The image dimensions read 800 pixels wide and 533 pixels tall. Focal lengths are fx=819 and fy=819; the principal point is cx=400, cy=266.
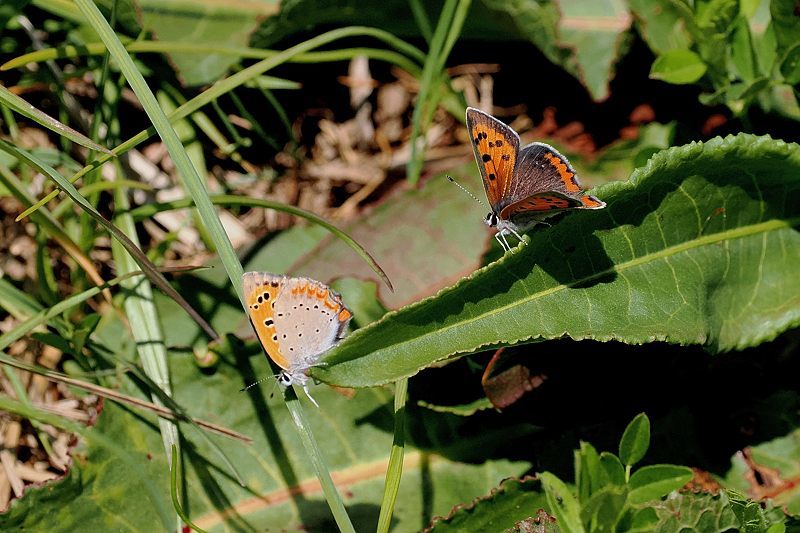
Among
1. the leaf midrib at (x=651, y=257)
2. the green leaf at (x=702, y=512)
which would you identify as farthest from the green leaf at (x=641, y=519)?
the leaf midrib at (x=651, y=257)

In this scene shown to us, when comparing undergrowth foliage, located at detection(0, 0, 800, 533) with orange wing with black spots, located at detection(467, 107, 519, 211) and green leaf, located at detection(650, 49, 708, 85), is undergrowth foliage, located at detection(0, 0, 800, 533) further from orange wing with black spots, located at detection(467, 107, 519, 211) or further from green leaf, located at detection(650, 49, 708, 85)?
orange wing with black spots, located at detection(467, 107, 519, 211)

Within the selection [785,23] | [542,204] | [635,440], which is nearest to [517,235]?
→ [542,204]

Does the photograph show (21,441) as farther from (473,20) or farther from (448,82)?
(473,20)

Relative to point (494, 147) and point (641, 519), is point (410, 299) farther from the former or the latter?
point (641, 519)

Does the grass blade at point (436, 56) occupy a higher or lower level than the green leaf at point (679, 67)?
higher

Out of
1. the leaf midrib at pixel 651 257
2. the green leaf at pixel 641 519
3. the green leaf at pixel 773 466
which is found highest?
the leaf midrib at pixel 651 257

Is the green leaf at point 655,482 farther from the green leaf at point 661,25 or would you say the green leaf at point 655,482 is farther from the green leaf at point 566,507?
the green leaf at point 661,25

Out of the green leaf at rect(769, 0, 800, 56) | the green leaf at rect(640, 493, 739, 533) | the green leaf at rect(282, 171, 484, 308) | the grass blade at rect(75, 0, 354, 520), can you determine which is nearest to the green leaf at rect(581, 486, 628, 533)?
the green leaf at rect(640, 493, 739, 533)

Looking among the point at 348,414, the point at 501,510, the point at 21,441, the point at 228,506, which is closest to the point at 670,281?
the point at 501,510
